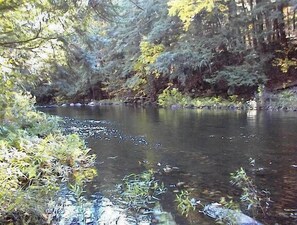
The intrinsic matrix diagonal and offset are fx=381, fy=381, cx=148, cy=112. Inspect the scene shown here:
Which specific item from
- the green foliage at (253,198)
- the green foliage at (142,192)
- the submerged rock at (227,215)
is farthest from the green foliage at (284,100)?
the submerged rock at (227,215)

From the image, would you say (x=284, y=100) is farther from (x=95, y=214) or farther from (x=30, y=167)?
(x=95, y=214)

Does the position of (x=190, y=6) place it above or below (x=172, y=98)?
above

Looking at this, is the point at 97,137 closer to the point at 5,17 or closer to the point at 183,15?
the point at 5,17

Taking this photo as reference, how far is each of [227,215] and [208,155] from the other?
12.9 ft

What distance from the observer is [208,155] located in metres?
8.41

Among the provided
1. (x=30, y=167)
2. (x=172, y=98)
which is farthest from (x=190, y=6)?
(x=30, y=167)

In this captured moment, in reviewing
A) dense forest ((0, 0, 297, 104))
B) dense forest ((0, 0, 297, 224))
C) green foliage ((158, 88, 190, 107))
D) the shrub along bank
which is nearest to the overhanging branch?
dense forest ((0, 0, 297, 224))

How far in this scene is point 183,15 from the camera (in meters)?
22.4

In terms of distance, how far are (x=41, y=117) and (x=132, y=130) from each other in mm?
3402

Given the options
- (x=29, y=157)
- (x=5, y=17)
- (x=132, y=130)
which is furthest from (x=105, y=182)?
(x=132, y=130)

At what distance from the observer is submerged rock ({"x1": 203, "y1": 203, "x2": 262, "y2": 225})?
4281 millimetres

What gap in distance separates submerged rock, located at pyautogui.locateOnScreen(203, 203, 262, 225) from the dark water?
6.2 inches

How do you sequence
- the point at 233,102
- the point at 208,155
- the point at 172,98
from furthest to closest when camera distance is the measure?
the point at 172,98 → the point at 233,102 → the point at 208,155

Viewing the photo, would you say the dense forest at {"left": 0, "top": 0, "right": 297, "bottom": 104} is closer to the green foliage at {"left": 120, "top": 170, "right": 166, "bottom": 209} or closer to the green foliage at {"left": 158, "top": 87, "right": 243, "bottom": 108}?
the green foliage at {"left": 158, "top": 87, "right": 243, "bottom": 108}
